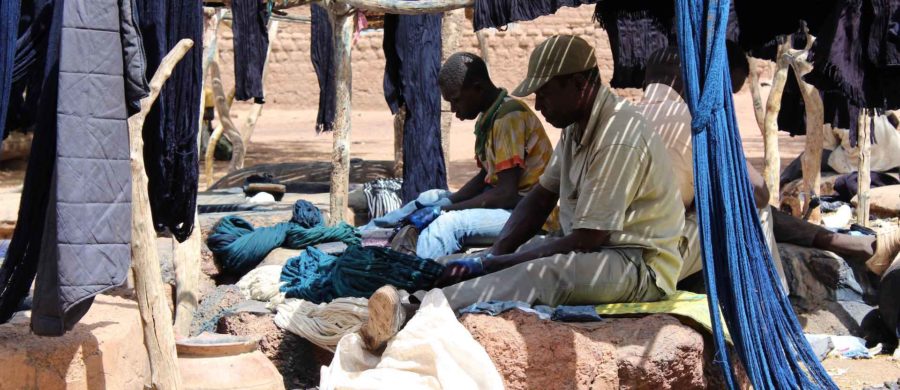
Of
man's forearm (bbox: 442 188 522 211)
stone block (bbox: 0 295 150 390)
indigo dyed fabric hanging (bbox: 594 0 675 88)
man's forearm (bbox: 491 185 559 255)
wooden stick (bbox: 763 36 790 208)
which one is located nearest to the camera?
stone block (bbox: 0 295 150 390)

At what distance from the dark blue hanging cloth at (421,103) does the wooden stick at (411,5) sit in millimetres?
1565

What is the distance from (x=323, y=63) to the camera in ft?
32.8

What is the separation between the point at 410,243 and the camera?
229 inches

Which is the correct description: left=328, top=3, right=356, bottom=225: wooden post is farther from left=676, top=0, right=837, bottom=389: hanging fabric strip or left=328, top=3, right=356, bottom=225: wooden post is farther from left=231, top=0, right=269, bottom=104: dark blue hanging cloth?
left=676, top=0, right=837, bottom=389: hanging fabric strip

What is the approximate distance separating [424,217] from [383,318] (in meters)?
2.04

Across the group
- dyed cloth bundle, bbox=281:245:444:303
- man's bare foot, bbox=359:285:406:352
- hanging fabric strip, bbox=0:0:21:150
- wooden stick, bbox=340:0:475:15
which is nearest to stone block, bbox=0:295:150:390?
hanging fabric strip, bbox=0:0:21:150

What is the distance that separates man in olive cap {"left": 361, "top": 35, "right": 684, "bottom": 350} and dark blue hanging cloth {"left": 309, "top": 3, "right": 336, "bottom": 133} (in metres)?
5.71

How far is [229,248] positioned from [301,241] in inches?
16.8

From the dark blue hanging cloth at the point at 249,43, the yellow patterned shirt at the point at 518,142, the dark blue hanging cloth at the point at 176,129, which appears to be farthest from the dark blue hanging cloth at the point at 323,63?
the dark blue hanging cloth at the point at 176,129

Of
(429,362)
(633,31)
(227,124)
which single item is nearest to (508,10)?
(429,362)

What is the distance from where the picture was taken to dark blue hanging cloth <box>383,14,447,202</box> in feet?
26.5

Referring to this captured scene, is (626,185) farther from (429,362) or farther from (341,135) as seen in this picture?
(341,135)

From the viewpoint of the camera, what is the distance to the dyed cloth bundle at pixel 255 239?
20.2 feet

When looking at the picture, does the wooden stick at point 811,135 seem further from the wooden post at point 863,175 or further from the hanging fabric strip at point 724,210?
the hanging fabric strip at point 724,210
